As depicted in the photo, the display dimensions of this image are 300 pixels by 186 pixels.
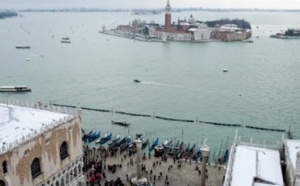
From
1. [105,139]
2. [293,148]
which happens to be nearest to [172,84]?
[105,139]

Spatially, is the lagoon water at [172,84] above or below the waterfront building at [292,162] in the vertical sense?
below

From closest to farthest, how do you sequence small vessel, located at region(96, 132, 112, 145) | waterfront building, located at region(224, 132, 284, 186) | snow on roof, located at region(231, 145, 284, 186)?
waterfront building, located at region(224, 132, 284, 186) < snow on roof, located at region(231, 145, 284, 186) < small vessel, located at region(96, 132, 112, 145)

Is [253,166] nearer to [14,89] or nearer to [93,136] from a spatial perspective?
[93,136]

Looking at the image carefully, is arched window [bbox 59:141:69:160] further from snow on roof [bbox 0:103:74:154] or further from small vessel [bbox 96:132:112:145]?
small vessel [bbox 96:132:112:145]

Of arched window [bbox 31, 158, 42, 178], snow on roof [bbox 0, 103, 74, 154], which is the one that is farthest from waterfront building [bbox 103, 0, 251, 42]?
arched window [bbox 31, 158, 42, 178]

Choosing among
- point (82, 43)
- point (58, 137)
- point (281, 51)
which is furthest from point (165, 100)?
point (82, 43)

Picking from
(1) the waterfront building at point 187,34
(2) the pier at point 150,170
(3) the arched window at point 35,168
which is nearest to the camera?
(3) the arched window at point 35,168

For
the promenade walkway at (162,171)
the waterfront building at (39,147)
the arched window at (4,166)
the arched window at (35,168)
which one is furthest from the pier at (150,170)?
the arched window at (4,166)

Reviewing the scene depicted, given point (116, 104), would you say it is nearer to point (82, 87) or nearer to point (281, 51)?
point (82, 87)

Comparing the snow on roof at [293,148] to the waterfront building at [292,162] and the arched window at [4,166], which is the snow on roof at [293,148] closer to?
the waterfront building at [292,162]
